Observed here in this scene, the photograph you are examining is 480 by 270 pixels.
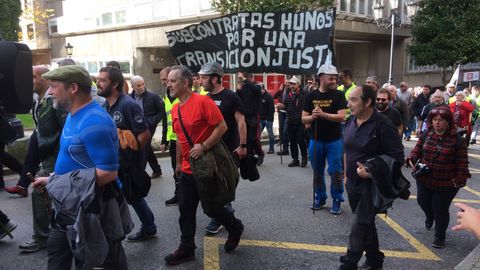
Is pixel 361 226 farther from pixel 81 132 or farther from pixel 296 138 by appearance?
pixel 296 138

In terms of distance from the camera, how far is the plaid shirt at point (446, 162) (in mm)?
3996

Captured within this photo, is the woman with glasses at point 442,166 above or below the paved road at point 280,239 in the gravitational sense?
above

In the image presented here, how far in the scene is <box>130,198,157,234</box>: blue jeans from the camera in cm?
414

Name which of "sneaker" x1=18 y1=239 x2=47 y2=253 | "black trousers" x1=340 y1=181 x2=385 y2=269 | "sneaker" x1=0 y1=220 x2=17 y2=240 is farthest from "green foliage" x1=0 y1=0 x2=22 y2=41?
"black trousers" x1=340 y1=181 x2=385 y2=269

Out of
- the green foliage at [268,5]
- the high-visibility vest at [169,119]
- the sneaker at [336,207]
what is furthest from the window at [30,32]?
the sneaker at [336,207]

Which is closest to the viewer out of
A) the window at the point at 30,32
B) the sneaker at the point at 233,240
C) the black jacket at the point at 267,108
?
the sneaker at the point at 233,240

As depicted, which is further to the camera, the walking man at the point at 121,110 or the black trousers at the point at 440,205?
the black trousers at the point at 440,205

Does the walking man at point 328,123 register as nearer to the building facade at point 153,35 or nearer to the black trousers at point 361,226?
the black trousers at point 361,226

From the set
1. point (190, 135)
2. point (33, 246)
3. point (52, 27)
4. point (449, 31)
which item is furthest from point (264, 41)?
point (52, 27)

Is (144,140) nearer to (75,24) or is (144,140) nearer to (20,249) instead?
(20,249)

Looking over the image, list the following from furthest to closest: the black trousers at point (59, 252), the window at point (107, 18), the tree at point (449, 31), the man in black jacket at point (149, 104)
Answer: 1. the window at point (107, 18)
2. the tree at point (449, 31)
3. the man in black jacket at point (149, 104)
4. the black trousers at point (59, 252)

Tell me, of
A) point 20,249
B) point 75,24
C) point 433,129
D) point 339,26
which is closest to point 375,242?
point 433,129

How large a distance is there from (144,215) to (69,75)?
2061 mm

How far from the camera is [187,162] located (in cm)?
370
